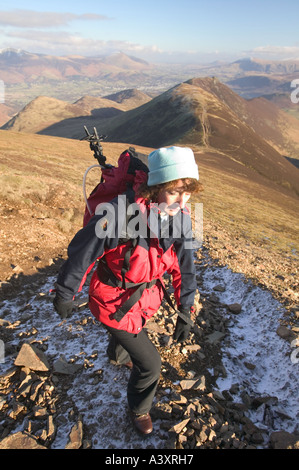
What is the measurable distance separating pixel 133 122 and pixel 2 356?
4477 inches

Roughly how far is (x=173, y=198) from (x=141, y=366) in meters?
2.39

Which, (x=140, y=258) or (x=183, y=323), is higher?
(x=140, y=258)

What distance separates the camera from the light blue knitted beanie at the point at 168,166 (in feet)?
11.6

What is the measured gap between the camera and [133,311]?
13.0ft

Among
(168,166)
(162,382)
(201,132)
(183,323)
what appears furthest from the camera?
(201,132)

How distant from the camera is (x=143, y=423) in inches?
173

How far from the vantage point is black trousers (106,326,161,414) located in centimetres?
396

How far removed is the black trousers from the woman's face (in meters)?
1.80

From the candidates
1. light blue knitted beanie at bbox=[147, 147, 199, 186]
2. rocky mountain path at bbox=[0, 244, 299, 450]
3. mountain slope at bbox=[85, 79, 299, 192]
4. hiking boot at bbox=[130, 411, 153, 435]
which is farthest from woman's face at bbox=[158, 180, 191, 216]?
mountain slope at bbox=[85, 79, 299, 192]

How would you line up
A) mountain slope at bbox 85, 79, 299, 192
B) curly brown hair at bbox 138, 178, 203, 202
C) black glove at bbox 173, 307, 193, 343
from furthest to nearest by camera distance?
mountain slope at bbox 85, 79, 299, 192
black glove at bbox 173, 307, 193, 343
curly brown hair at bbox 138, 178, 203, 202

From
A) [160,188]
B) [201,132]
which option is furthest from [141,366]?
[201,132]

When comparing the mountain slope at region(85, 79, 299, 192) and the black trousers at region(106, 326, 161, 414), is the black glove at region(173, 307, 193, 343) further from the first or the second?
the mountain slope at region(85, 79, 299, 192)

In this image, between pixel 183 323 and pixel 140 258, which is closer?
pixel 140 258

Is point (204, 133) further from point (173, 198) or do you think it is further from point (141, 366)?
point (141, 366)
